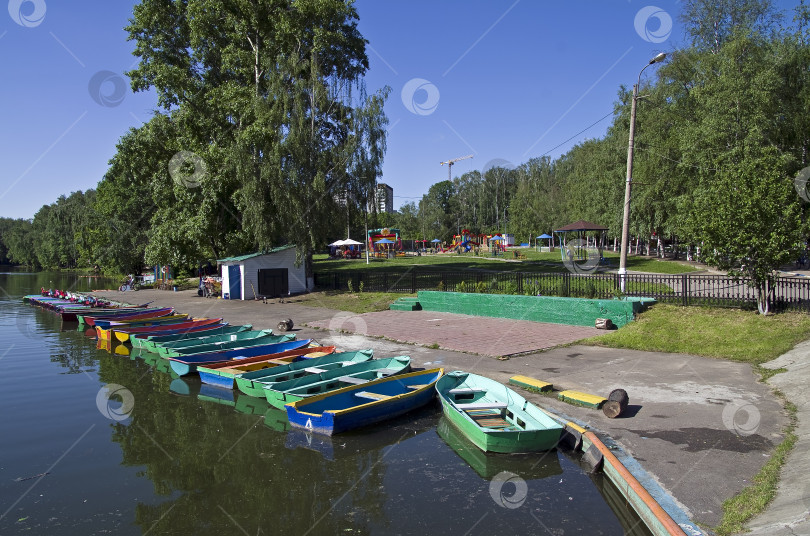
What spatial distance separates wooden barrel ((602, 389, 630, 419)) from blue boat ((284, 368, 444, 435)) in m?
3.51

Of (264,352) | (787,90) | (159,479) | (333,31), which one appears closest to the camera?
(159,479)

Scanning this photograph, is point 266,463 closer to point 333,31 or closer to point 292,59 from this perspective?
point 292,59

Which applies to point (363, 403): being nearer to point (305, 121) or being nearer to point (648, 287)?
point (648, 287)

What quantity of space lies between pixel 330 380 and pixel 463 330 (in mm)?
7645

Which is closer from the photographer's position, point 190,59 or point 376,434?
point 376,434

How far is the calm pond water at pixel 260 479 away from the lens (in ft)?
21.4

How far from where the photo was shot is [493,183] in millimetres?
127875

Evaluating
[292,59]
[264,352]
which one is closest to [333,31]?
[292,59]

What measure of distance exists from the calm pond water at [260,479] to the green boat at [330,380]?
0.62m

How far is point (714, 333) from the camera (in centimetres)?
1407

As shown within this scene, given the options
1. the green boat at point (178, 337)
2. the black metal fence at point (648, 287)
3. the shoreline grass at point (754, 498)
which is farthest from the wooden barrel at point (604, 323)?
the green boat at point (178, 337)

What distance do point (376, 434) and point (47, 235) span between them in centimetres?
11106

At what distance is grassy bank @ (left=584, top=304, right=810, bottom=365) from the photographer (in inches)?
501

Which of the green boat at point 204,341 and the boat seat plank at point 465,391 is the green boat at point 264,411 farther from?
the green boat at point 204,341
